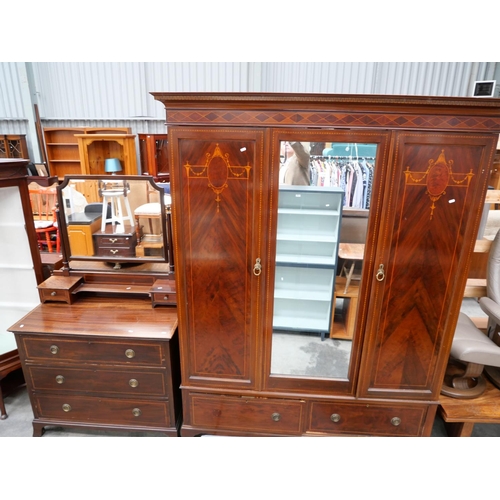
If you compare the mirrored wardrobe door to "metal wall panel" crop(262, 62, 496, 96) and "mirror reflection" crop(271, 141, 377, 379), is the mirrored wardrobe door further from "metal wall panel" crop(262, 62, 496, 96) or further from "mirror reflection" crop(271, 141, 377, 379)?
"metal wall panel" crop(262, 62, 496, 96)

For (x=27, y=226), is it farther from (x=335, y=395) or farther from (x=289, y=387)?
(x=335, y=395)

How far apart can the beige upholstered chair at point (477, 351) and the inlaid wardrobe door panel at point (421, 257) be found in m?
0.28

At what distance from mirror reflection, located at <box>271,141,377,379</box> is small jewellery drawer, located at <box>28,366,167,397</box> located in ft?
2.29

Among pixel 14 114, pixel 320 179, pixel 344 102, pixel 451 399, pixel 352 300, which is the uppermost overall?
pixel 14 114

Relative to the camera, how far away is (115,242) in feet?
7.22

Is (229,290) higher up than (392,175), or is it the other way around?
(392,175)

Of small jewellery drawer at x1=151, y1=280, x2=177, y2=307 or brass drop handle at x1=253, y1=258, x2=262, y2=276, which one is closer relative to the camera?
brass drop handle at x1=253, y1=258, x2=262, y2=276

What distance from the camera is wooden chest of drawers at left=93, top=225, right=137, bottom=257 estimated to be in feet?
7.18

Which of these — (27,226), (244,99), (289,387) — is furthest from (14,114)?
(289,387)

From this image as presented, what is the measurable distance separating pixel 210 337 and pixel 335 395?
2.46ft

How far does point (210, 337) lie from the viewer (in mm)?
1811

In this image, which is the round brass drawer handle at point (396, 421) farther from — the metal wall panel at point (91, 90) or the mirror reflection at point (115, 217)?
the metal wall panel at point (91, 90)

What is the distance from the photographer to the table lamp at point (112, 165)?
5.20 m

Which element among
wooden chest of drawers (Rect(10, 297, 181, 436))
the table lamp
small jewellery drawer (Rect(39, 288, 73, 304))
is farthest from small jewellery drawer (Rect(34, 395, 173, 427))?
→ the table lamp
